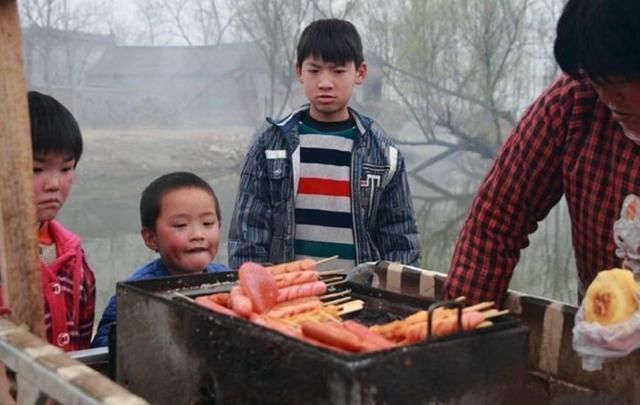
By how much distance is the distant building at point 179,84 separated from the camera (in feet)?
42.0

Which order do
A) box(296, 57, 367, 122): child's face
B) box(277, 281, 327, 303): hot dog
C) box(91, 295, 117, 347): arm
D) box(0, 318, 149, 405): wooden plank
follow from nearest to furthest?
box(0, 318, 149, 405): wooden plank → box(277, 281, 327, 303): hot dog → box(91, 295, 117, 347): arm → box(296, 57, 367, 122): child's face

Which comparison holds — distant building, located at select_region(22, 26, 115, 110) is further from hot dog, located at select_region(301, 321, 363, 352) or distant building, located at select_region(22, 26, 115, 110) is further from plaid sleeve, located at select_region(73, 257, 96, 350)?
hot dog, located at select_region(301, 321, 363, 352)

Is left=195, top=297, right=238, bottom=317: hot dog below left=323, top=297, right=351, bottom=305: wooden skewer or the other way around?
the other way around

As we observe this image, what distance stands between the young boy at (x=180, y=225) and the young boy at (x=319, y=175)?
1.82ft

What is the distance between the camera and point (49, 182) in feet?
7.91

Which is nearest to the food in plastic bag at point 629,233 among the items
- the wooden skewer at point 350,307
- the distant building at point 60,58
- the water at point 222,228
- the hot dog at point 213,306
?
the wooden skewer at point 350,307

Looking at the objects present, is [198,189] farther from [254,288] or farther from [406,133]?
[406,133]

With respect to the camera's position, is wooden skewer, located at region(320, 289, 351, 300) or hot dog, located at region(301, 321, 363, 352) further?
wooden skewer, located at region(320, 289, 351, 300)

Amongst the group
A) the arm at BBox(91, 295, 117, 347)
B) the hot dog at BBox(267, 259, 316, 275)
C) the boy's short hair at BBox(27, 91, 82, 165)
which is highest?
the boy's short hair at BBox(27, 91, 82, 165)

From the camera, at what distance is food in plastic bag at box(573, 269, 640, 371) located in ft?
5.40

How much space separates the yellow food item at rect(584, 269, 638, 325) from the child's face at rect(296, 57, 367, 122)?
1819 mm

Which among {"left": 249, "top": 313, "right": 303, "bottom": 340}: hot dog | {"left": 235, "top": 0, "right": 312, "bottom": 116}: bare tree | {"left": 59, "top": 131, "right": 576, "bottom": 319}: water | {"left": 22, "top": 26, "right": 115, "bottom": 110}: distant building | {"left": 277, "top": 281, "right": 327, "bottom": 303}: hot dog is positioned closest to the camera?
{"left": 249, "top": 313, "right": 303, "bottom": 340}: hot dog

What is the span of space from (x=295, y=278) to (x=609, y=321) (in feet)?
2.63

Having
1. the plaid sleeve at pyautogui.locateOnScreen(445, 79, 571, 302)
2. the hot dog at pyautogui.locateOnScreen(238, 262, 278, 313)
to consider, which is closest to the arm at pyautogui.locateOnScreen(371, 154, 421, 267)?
the plaid sleeve at pyautogui.locateOnScreen(445, 79, 571, 302)
